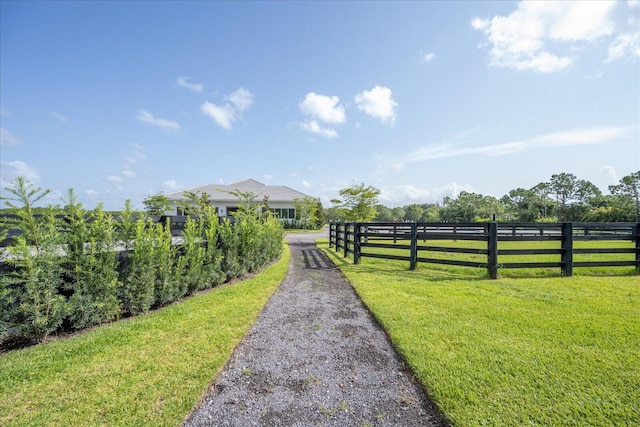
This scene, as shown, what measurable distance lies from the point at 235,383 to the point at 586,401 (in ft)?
9.61

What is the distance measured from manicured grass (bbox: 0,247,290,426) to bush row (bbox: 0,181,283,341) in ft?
1.00

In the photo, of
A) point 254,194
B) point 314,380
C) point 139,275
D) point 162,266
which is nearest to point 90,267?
point 139,275

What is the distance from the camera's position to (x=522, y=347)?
9.71 ft

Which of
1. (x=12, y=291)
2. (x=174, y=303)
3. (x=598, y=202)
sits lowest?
(x=174, y=303)

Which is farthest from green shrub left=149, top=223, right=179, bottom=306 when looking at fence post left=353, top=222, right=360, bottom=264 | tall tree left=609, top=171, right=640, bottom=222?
tall tree left=609, top=171, right=640, bottom=222

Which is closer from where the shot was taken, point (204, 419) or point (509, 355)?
point (204, 419)

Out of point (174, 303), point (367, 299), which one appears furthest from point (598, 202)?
point (174, 303)

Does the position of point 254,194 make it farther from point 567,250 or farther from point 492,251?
point 567,250

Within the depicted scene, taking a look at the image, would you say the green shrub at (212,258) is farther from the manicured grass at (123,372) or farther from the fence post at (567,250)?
the fence post at (567,250)

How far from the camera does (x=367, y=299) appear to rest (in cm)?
483

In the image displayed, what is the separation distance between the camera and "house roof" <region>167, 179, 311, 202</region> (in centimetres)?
2964

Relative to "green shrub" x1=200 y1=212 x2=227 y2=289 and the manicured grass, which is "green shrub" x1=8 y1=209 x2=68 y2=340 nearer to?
the manicured grass

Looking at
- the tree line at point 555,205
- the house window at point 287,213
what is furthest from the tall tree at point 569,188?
the house window at point 287,213

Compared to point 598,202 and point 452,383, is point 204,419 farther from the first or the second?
point 598,202
